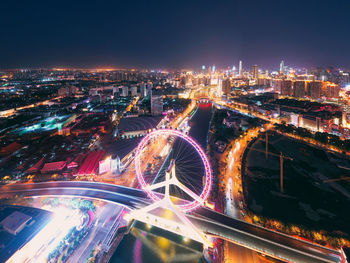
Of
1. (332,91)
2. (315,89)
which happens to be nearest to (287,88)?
(315,89)

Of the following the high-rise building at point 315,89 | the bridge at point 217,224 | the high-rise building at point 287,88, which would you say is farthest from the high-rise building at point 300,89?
the bridge at point 217,224

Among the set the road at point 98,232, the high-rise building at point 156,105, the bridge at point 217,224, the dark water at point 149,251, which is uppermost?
the high-rise building at point 156,105

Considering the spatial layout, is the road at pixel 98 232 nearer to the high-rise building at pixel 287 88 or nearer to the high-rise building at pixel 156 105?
the high-rise building at pixel 156 105

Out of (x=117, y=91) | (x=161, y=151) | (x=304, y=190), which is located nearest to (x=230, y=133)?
(x=161, y=151)

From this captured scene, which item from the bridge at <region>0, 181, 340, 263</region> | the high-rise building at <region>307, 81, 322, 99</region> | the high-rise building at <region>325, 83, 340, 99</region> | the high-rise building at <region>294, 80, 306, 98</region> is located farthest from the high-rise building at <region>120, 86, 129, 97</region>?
the high-rise building at <region>325, 83, 340, 99</region>

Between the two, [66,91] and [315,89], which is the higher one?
[315,89]

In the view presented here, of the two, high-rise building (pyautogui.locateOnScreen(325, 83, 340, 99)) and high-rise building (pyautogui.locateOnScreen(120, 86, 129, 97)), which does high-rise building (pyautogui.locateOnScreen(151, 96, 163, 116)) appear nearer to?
high-rise building (pyautogui.locateOnScreen(120, 86, 129, 97))

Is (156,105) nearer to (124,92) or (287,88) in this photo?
(124,92)
